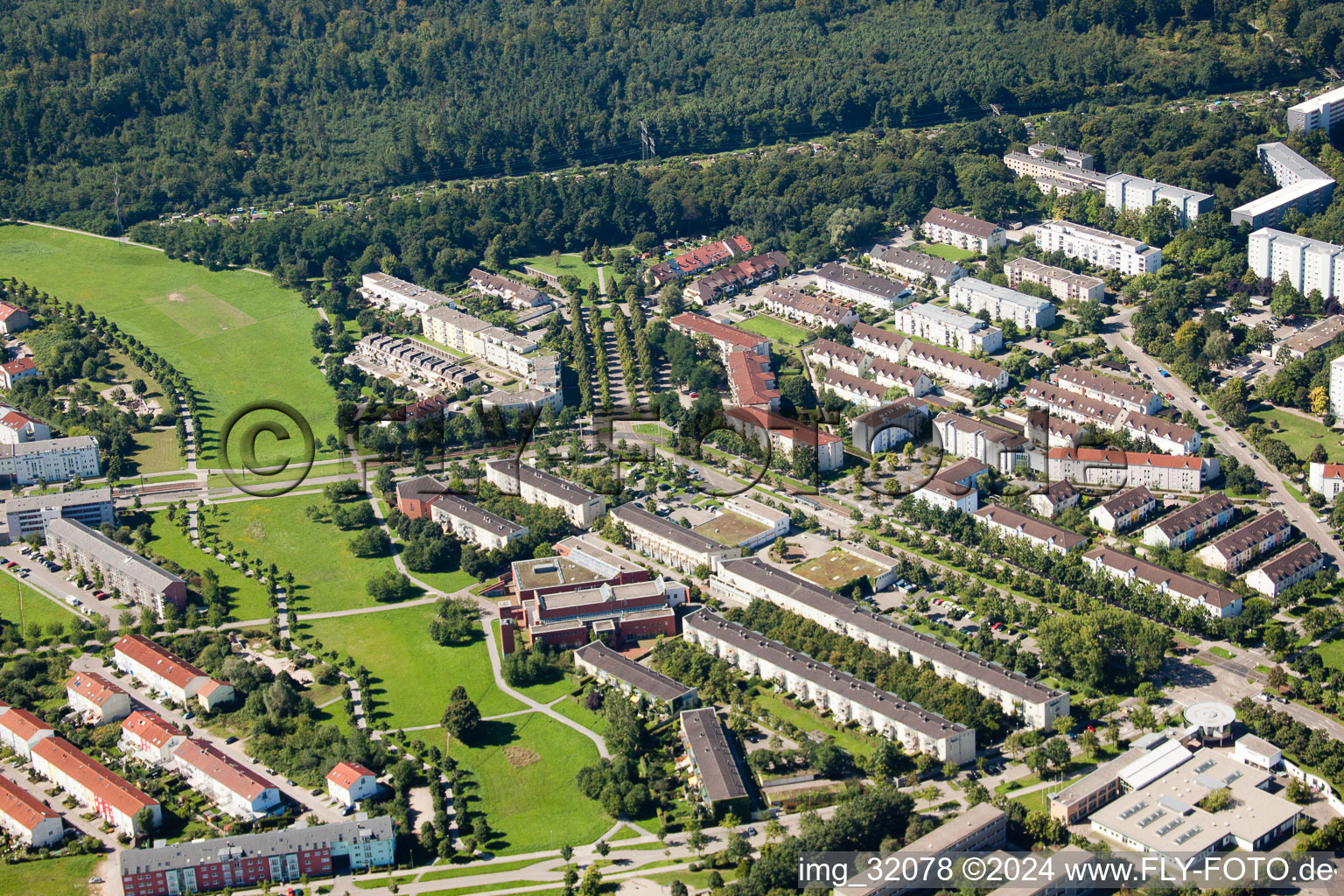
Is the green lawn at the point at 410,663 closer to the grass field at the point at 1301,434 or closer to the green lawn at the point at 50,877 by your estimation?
the green lawn at the point at 50,877

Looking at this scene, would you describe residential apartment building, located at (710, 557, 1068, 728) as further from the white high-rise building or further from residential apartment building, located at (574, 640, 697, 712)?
the white high-rise building

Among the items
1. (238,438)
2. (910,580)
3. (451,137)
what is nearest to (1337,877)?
(910,580)

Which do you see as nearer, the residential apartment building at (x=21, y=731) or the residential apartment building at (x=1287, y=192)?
the residential apartment building at (x=21, y=731)

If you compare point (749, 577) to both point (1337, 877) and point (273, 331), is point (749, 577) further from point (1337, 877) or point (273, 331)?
point (273, 331)

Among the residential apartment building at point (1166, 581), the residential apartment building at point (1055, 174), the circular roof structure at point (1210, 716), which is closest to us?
the circular roof structure at point (1210, 716)

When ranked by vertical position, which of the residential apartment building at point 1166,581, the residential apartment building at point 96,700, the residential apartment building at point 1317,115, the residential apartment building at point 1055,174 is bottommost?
the residential apartment building at point 1166,581

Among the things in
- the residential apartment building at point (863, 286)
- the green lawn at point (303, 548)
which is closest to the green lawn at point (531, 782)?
the green lawn at point (303, 548)

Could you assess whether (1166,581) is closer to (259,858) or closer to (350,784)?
(350,784)
